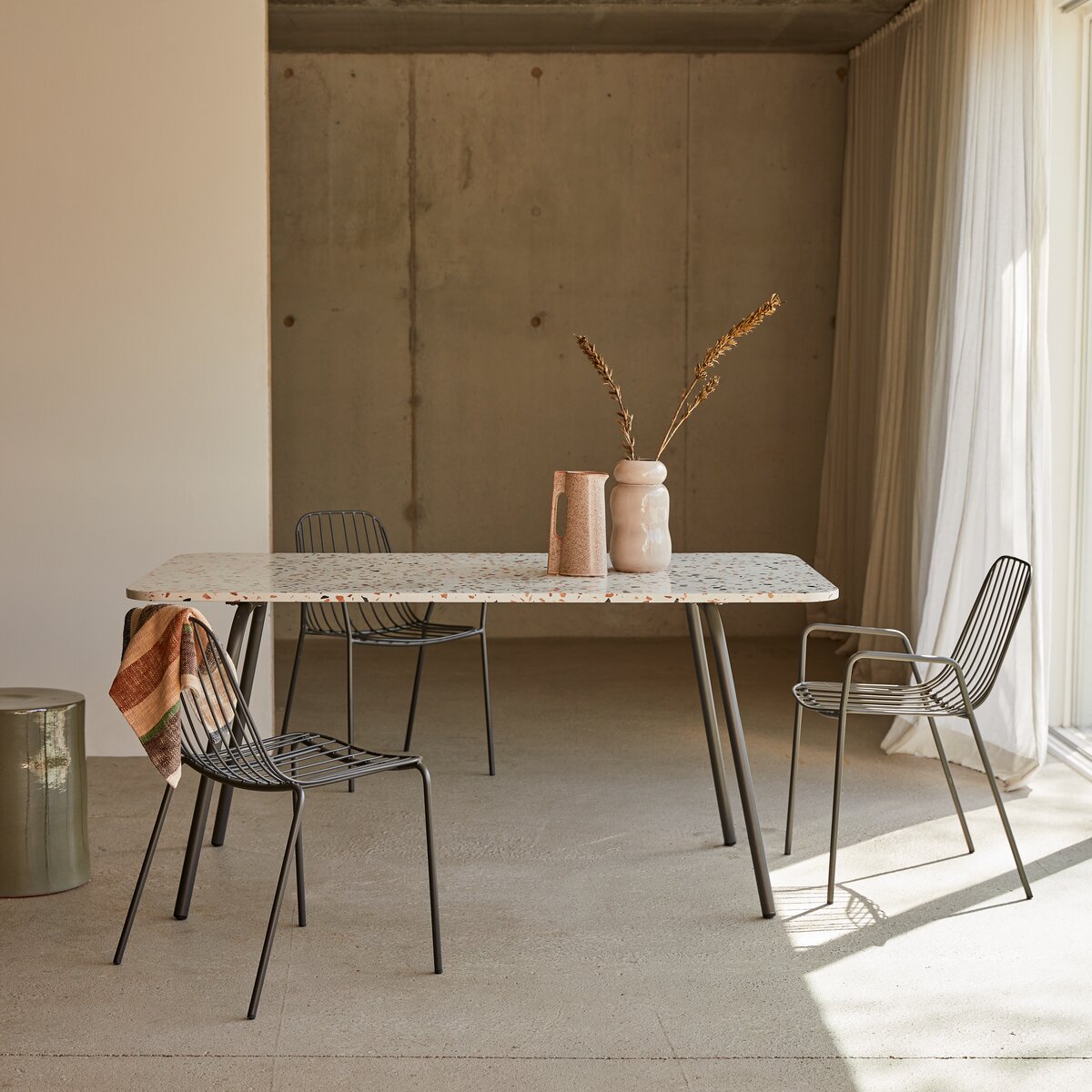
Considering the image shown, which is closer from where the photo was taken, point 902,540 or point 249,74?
point 249,74

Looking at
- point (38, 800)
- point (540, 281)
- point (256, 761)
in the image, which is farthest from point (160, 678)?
point (540, 281)

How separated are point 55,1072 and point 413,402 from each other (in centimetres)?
503

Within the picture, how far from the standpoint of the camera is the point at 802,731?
488 centimetres

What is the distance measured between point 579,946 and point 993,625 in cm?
144

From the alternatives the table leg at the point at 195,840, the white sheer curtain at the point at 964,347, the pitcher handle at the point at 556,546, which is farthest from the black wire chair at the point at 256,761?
the white sheer curtain at the point at 964,347

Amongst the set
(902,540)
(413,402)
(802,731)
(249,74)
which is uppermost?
(249,74)

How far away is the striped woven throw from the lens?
245cm

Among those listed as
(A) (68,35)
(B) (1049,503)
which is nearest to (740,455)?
(B) (1049,503)

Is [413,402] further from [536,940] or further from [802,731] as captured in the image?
[536,940]

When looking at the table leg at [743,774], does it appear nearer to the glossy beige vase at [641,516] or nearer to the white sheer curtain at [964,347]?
the glossy beige vase at [641,516]

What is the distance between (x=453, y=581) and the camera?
301 centimetres

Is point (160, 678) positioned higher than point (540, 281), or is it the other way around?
point (540, 281)

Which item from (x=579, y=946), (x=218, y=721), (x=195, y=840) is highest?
(x=218, y=721)

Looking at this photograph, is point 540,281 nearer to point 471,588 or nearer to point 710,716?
point 710,716
